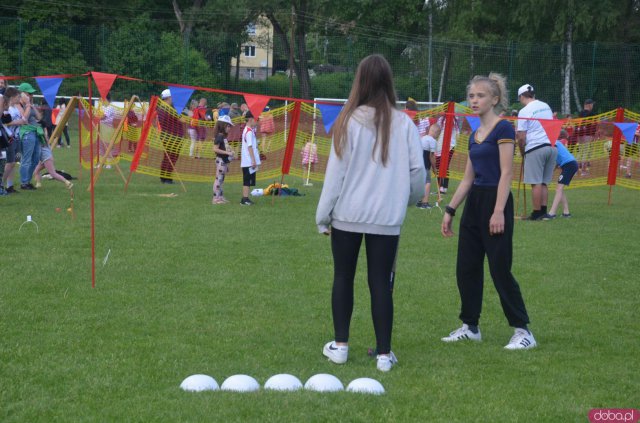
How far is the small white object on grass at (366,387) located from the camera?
470 centimetres

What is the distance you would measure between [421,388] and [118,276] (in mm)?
4138

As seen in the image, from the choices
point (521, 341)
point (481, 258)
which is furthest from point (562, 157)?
point (521, 341)

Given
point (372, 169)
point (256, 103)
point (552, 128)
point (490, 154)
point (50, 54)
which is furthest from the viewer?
point (50, 54)

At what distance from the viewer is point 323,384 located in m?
4.70

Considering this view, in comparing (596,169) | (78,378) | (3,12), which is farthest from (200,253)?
(3,12)

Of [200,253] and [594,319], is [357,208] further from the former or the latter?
[200,253]

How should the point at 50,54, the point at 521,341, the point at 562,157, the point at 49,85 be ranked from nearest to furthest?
the point at 521,341, the point at 49,85, the point at 562,157, the point at 50,54

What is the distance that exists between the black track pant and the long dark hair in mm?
1072

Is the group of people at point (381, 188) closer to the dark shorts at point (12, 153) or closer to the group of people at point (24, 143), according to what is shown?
the group of people at point (24, 143)

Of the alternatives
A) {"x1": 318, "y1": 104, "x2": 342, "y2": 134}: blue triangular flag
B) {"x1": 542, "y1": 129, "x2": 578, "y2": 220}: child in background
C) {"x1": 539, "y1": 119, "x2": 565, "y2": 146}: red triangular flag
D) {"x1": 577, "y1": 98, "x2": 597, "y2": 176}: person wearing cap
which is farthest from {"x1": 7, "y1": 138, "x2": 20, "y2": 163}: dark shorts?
{"x1": 577, "y1": 98, "x2": 597, "y2": 176}: person wearing cap

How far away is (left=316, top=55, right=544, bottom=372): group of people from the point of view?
16.9 ft

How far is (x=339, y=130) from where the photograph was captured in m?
5.15

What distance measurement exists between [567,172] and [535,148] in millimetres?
1010

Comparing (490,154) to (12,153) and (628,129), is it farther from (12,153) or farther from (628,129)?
(628,129)
